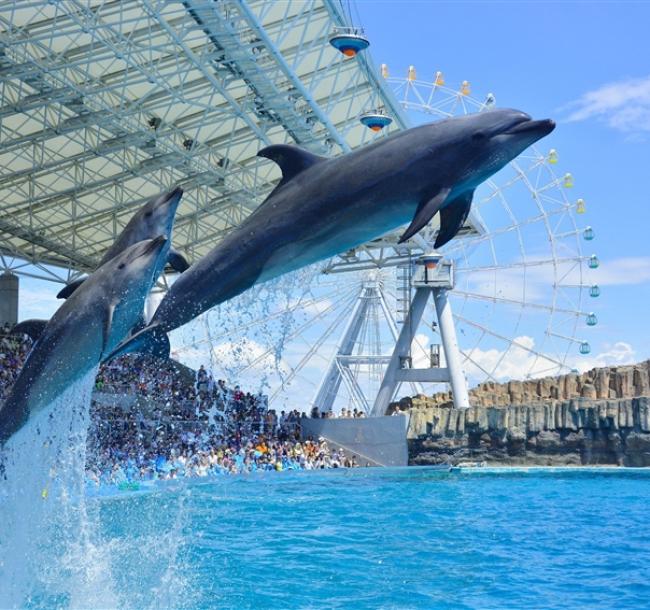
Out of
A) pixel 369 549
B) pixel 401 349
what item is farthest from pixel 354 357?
pixel 369 549

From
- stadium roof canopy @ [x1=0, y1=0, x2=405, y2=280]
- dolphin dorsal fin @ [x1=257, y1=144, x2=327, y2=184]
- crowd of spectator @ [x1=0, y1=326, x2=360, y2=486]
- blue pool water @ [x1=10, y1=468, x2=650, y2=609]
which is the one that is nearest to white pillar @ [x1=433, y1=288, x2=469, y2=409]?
crowd of spectator @ [x1=0, y1=326, x2=360, y2=486]

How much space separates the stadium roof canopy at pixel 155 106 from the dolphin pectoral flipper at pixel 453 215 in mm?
12713

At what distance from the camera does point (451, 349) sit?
1220 inches

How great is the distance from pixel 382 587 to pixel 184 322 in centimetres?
395

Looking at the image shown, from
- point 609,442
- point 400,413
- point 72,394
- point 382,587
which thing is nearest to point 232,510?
point 382,587

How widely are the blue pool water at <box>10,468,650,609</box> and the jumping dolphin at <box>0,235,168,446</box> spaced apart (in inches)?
96.0

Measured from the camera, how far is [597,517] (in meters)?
12.9

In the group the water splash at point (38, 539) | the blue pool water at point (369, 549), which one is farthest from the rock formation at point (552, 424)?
the water splash at point (38, 539)

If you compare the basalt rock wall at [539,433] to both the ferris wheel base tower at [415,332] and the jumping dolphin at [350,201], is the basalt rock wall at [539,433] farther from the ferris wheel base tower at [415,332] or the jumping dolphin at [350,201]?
the jumping dolphin at [350,201]

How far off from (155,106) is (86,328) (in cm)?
1731

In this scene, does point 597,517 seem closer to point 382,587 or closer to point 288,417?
point 382,587

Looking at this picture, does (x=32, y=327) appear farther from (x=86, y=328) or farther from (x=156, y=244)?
(x=156, y=244)

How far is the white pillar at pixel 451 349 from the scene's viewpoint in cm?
2971

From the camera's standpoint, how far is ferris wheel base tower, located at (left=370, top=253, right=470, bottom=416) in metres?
30.8
